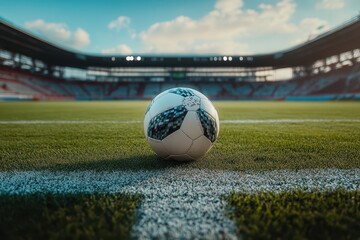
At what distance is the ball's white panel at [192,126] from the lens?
2305 mm

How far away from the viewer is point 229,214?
136cm

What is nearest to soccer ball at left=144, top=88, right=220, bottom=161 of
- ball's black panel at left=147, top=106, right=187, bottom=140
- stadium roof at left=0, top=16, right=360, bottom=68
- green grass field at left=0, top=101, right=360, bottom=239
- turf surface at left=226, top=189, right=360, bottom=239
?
ball's black panel at left=147, top=106, right=187, bottom=140

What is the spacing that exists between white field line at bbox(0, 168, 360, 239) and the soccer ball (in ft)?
0.70

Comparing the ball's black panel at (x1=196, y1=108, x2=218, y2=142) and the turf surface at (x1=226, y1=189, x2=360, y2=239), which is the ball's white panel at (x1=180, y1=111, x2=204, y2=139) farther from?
the turf surface at (x1=226, y1=189, x2=360, y2=239)

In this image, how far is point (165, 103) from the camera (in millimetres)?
2406

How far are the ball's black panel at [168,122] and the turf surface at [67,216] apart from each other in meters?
0.79

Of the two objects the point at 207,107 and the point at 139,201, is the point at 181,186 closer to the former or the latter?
the point at 139,201

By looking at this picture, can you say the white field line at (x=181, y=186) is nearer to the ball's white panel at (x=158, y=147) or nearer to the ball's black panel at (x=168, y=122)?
the ball's white panel at (x=158, y=147)

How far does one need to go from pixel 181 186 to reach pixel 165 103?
832 mm

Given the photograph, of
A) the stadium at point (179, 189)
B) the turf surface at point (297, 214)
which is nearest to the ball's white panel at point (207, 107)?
the stadium at point (179, 189)

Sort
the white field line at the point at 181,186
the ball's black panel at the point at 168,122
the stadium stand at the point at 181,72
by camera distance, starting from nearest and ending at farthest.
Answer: the white field line at the point at 181,186
the ball's black panel at the point at 168,122
the stadium stand at the point at 181,72

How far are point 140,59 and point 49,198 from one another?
4400 cm

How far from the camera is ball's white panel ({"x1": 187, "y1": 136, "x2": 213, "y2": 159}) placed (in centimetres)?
236

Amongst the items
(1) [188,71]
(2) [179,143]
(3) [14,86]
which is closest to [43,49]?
(3) [14,86]
